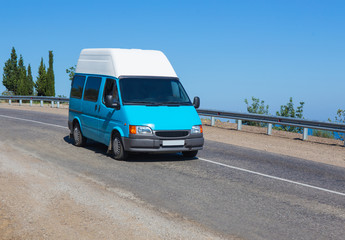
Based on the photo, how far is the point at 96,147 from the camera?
Answer: 498 inches

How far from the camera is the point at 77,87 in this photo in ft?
42.7

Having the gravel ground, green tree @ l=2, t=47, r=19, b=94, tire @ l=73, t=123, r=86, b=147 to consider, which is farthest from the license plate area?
green tree @ l=2, t=47, r=19, b=94

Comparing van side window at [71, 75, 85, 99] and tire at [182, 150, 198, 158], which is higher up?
van side window at [71, 75, 85, 99]

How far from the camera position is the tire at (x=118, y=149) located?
10.3m

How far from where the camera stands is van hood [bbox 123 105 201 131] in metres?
9.88

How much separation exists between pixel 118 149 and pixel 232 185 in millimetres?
3242

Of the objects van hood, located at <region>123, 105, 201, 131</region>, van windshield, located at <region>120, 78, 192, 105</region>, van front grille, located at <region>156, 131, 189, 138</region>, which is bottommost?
van front grille, located at <region>156, 131, 189, 138</region>

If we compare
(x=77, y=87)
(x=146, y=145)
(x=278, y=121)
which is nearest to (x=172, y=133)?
(x=146, y=145)

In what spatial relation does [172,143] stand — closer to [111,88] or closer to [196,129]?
[196,129]

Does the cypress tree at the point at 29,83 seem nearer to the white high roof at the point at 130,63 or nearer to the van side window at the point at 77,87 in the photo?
the van side window at the point at 77,87

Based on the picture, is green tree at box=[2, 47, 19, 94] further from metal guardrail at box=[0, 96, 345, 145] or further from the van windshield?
the van windshield

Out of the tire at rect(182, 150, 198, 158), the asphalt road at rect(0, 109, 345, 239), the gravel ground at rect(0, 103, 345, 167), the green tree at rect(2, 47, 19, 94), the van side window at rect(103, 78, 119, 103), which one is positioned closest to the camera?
the asphalt road at rect(0, 109, 345, 239)

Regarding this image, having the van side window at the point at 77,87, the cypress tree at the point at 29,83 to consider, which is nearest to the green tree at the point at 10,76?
the cypress tree at the point at 29,83

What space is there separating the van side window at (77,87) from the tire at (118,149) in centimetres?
276
